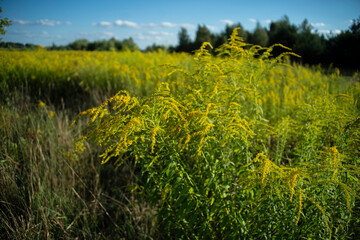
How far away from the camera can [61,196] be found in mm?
2602

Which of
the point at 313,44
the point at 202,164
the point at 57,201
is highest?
the point at 313,44

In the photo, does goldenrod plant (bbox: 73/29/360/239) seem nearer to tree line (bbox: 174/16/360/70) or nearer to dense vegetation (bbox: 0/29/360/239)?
dense vegetation (bbox: 0/29/360/239)

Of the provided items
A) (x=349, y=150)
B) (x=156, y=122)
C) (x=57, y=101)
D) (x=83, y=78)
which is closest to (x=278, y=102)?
(x=349, y=150)

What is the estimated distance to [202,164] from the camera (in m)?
1.56

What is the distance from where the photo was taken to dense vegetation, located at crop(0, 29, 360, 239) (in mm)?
1298

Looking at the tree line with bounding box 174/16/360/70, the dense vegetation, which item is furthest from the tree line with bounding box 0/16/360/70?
the dense vegetation

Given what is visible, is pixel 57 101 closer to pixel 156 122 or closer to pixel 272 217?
pixel 156 122

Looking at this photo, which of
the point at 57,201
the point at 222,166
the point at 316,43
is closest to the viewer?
the point at 222,166

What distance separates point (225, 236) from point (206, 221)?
0.19 m

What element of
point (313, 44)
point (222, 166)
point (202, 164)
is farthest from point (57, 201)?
point (313, 44)

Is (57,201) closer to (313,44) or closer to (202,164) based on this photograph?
(202,164)

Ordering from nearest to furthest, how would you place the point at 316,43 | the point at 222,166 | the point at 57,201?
the point at 222,166, the point at 57,201, the point at 316,43

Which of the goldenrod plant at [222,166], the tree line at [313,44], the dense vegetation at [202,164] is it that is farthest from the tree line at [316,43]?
the goldenrod plant at [222,166]

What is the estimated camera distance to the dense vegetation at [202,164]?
4.26 feet
